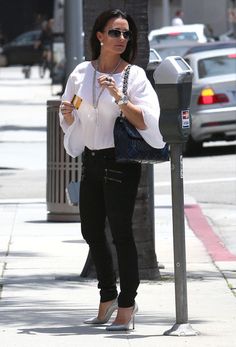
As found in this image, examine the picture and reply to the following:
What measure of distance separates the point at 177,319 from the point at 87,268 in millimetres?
2178

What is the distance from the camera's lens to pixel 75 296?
8.56 metres

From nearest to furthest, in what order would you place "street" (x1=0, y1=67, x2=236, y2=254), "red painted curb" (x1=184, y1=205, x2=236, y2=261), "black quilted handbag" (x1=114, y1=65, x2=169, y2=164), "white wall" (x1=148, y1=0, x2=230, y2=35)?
"black quilted handbag" (x1=114, y1=65, x2=169, y2=164) < "red painted curb" (x1=184, y1=205, x2=236, y2=261) < "street" (x1=0, y1=67, x2=236, y2=254) < "white wall" (x1=148, y1=0, x2=230, y2=35)

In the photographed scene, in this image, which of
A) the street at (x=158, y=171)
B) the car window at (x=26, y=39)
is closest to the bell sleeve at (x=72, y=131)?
the street at (x=158, y=171)

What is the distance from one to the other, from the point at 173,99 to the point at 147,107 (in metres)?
0.27

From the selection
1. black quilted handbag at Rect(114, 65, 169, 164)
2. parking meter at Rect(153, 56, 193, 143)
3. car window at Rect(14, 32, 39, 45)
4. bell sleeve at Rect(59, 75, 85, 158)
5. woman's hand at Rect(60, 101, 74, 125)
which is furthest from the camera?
car window at Rect(14, 32, 39, 45)

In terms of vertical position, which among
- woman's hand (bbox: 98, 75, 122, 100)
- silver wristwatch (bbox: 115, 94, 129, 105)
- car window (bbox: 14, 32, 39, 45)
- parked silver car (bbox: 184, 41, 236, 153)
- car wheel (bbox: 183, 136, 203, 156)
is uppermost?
woman's hand (bbox: 98, 75, 122, 100)

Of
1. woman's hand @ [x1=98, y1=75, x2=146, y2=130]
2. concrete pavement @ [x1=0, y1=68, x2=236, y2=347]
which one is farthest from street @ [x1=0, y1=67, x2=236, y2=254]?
woman's hand @ [x1=98, y1=75, x2=146, y2=130]

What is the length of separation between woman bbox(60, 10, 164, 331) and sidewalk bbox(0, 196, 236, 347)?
319mm

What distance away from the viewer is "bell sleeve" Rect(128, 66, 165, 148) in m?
7.13

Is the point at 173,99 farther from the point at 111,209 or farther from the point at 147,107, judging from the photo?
the point at 111,209

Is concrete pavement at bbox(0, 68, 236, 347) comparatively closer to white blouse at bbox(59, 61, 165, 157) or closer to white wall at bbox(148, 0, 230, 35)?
white blouse at bbox(59, 61, 165, 157)

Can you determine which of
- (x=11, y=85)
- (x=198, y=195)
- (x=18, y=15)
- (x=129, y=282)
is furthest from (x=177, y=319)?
(x=18, y=15)

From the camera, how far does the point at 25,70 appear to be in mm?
43969

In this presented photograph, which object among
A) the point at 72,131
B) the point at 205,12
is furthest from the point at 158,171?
the point at 205,12
